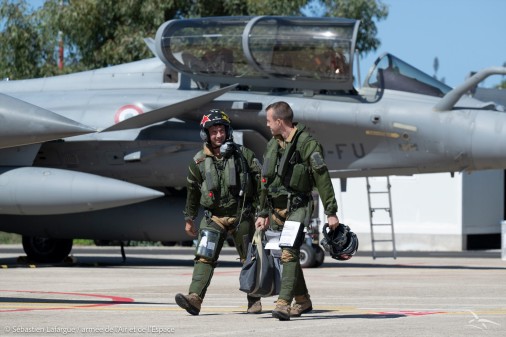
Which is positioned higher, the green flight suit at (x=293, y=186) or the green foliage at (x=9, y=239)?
the green flight suit at (x=293, y=186)

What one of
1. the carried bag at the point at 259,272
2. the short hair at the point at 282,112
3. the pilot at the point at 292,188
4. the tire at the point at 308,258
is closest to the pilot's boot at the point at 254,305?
the carried bag at the point at 259,272

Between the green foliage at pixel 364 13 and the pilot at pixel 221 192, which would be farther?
the green foliage at pixel 364 13

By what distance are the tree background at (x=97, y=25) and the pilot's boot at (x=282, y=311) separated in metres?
25.0

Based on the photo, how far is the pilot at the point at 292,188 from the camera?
9023 mm

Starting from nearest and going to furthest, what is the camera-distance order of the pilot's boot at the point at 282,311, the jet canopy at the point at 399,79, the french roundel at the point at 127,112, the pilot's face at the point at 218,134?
the pilot's boot at the point at 282,311, the pilot's face at the point at 218,134, the jet canopy at the point at 399,79, the french roundel at the point at 127,112

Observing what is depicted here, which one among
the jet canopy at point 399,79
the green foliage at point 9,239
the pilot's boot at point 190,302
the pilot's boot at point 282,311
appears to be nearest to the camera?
the pilot's boot at point 282,311

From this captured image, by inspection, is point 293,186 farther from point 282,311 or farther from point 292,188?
point 282,311

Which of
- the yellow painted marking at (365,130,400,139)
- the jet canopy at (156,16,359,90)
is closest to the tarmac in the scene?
the yellow painted marking at (365,130,400,139)

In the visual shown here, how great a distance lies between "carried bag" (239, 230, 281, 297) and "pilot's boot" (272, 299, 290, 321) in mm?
407

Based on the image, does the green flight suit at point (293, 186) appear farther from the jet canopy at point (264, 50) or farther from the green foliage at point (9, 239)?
the green foliage at point (9, 239)

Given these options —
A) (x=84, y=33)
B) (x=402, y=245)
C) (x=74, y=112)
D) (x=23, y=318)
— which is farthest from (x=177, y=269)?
(x=84, y=33)

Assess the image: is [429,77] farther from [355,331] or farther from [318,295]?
[355,331]

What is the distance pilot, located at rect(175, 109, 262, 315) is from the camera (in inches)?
375

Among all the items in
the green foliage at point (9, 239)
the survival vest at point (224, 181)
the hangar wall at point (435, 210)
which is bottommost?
the green foliage at point (9, 239)
